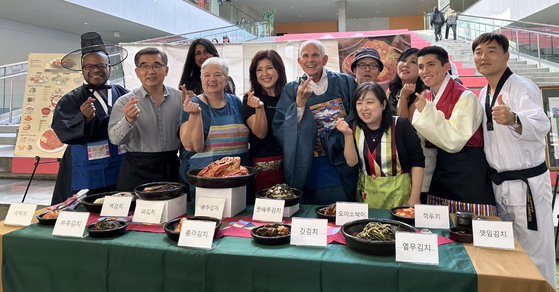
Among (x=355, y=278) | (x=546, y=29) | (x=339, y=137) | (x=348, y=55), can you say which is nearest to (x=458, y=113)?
(x=339, y=137)

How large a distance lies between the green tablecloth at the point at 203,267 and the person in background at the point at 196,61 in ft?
4.74

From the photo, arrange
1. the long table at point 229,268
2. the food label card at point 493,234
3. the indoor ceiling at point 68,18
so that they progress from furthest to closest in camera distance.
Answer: the indoor ceiling at point 68,18, the food label card at point 493,234, the long table at point 229,268

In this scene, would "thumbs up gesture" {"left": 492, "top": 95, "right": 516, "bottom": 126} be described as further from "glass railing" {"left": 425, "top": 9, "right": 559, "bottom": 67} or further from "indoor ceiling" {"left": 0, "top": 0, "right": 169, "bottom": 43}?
"indoor ceiling" {"left": 0, "top": 0, "right": 169, "bottom": 43}

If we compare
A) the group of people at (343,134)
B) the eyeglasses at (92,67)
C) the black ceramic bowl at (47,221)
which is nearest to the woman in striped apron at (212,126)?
the group of people at (343,134)

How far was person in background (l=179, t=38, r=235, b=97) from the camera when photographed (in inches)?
104

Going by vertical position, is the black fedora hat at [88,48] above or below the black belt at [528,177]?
above

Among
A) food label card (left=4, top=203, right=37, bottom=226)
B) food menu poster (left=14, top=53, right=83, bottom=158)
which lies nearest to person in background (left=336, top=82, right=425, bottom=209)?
food label card (left=4, top=203, right=37, bottom=226)

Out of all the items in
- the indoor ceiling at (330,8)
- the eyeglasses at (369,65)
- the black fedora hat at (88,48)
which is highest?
the indoor ceiling at (330,8)

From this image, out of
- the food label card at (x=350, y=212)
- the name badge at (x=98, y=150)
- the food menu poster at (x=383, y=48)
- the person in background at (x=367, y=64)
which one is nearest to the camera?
the food label card at (x=350, y=212)

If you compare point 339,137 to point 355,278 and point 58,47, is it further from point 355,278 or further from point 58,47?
point 58,47

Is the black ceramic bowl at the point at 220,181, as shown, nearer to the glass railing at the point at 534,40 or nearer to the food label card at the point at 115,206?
the food label card at the point at 115,206

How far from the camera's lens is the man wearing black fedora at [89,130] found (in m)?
2.11

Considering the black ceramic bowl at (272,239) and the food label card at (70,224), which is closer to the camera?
the black ceramic bowl at (272,239)

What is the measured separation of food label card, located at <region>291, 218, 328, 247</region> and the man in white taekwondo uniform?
107 centimetres
